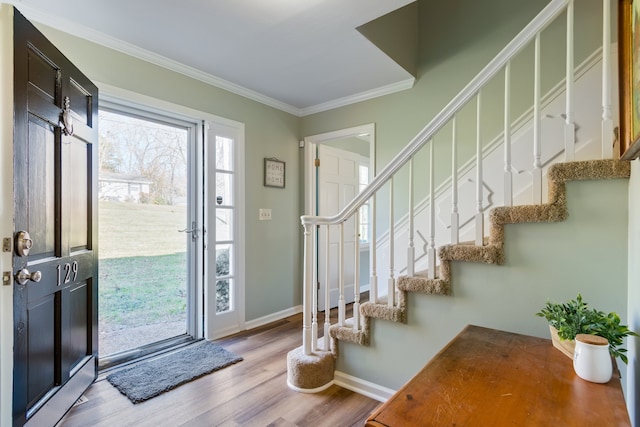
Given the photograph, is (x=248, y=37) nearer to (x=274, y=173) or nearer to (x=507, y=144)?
(x=274, y=173)

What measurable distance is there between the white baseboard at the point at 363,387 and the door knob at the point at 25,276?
1.74 metres

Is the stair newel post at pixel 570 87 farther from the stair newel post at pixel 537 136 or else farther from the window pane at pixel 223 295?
the window pane at pixel 223 295

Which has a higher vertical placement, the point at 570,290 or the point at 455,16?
the point at 455,16

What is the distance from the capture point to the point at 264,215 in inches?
135

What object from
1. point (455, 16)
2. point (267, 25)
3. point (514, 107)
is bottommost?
point (514, 107)

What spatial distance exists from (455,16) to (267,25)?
181 centimetres

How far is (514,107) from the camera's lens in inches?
101

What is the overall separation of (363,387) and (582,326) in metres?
1.35

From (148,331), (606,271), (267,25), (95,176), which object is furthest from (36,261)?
(606,271)

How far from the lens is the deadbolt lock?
133 centimetres

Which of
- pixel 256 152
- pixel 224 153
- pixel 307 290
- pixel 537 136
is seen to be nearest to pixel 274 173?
pixel 256 152

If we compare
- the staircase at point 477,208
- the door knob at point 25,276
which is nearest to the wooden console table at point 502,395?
the staircase at point 477,208

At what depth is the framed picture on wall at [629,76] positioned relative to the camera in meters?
0.92

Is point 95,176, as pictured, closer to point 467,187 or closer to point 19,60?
point 19,60
